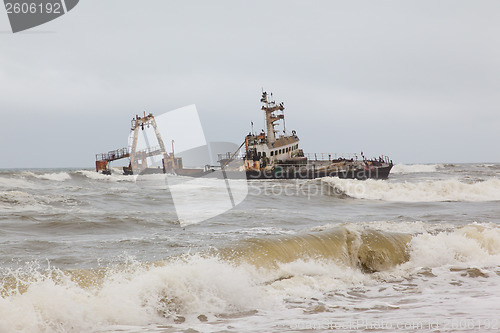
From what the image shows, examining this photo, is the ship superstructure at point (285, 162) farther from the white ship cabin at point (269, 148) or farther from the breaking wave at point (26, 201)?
the breaking wave at point (26, 201)

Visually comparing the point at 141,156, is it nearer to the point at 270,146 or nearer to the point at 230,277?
the point at 270,146

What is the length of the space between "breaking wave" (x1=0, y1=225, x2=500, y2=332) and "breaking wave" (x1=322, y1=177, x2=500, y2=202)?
1604 cm

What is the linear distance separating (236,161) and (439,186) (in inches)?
845

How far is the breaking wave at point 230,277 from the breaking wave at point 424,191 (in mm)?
16038

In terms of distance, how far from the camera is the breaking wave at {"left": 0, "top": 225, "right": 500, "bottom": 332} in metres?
5.01

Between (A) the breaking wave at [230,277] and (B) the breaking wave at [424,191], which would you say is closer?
(A) the breaking wave at [230,277]

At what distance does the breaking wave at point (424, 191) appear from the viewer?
25.2 m

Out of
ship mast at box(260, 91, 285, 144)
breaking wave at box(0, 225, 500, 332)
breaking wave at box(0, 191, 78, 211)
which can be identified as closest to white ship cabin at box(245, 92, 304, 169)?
ship mast at box(260, 91, 285, 144)

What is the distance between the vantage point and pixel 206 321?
5.22 metres

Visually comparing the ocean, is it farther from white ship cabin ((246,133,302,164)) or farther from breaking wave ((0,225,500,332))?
white ship cabin ((246,133,302,164))

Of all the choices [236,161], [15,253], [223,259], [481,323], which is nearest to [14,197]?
[15,253]

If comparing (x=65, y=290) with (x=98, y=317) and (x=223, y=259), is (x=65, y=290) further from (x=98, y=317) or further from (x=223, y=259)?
(x=223, y=259)

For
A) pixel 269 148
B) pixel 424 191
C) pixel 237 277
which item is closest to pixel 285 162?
pixel 269 148

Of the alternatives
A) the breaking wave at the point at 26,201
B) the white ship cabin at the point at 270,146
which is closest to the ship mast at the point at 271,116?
the white ship cabin at the point at 270,146
